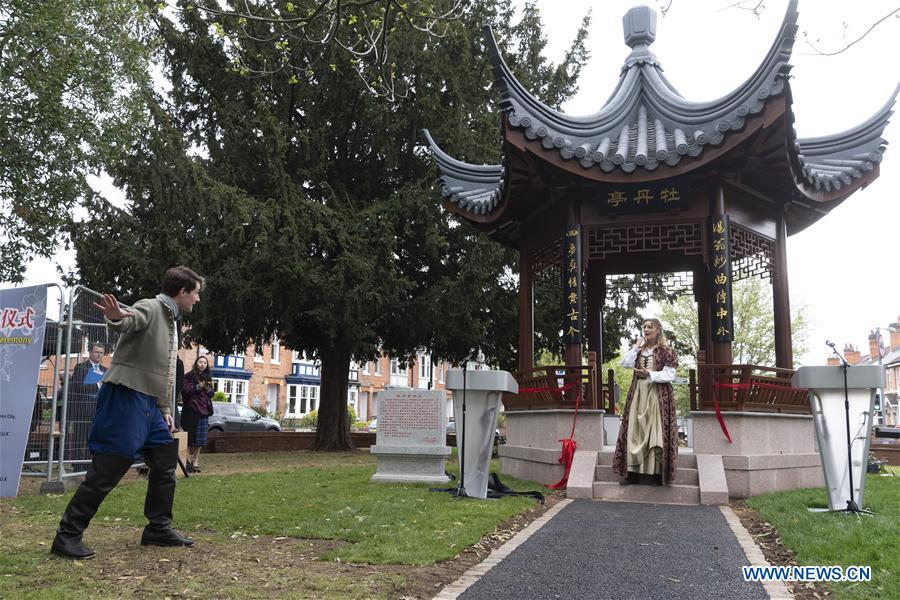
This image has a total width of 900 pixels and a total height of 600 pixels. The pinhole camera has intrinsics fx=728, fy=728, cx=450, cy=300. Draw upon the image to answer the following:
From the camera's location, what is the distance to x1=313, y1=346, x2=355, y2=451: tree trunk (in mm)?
18281

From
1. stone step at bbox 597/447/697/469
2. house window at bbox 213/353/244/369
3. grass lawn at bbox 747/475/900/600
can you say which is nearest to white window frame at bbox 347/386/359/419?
house window at bbox 213/353/244/369

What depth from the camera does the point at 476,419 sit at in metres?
8.29

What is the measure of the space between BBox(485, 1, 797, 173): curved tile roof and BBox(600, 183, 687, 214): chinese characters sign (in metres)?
0.60

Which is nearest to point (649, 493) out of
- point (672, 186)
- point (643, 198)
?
point (643, 198)

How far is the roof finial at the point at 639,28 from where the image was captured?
13.1 meters

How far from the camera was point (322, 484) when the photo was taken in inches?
380

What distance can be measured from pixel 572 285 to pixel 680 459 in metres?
2.81

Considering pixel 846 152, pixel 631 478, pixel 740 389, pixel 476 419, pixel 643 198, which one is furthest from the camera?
pixel 846 152

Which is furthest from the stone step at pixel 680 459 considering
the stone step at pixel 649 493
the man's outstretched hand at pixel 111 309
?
the man's outstretched hand at pixel 111 309

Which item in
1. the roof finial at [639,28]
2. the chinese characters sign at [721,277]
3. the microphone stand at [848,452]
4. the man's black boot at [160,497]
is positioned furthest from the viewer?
the roof finial at [639,28]

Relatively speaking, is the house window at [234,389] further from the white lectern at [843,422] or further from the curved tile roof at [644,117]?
the white lectern at [843,422]

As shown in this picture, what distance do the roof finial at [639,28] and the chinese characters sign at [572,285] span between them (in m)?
Answer: 4.56

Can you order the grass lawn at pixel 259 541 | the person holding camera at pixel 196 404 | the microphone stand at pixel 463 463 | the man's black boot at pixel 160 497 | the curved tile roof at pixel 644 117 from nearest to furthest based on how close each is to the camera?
the grass lawn at pixel 259 541, the man's black boot at pixel 160 497, the microphone stand at pixel 463 463, the curved tile roof at pixel 644 117, the person holding camera at pixel 196 404

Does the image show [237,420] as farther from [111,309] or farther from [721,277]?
[111,309]
